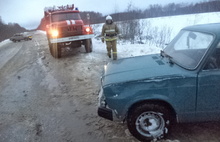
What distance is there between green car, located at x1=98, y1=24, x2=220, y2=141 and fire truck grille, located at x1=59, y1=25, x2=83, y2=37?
6.89m

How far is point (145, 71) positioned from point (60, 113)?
2.20 metres

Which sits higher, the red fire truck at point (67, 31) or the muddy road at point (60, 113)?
the red fire truck at point (67, 31)

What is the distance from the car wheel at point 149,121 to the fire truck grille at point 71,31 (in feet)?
24.1

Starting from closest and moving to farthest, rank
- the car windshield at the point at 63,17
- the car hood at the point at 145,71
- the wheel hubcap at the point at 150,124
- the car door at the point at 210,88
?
1. the car door at the point at 210,88
2. the car hood at the point at 145,71
3. the wheel hubcap at the point at 150,124
4. the car windshield at the point at 63,17

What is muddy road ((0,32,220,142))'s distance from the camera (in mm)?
3240

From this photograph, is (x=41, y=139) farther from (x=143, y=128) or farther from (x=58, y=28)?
(x=58, y=28)

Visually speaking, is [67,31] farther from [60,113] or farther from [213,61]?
[213,61]

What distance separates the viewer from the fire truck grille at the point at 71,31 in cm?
936

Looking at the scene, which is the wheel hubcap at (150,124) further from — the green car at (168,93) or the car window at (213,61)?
the car window at (213,61)

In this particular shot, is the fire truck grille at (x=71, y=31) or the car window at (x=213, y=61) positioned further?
the fire truck grille at (x=71, y=31)

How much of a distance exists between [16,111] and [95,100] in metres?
1.83

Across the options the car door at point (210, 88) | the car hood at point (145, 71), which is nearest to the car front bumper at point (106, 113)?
the car hood at point (145, 71)

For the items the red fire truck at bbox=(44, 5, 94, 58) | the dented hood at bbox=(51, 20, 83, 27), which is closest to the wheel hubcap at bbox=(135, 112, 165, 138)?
the red fire truck at bbox=(44, 5, 94, 58)

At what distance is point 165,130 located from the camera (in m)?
2.92
